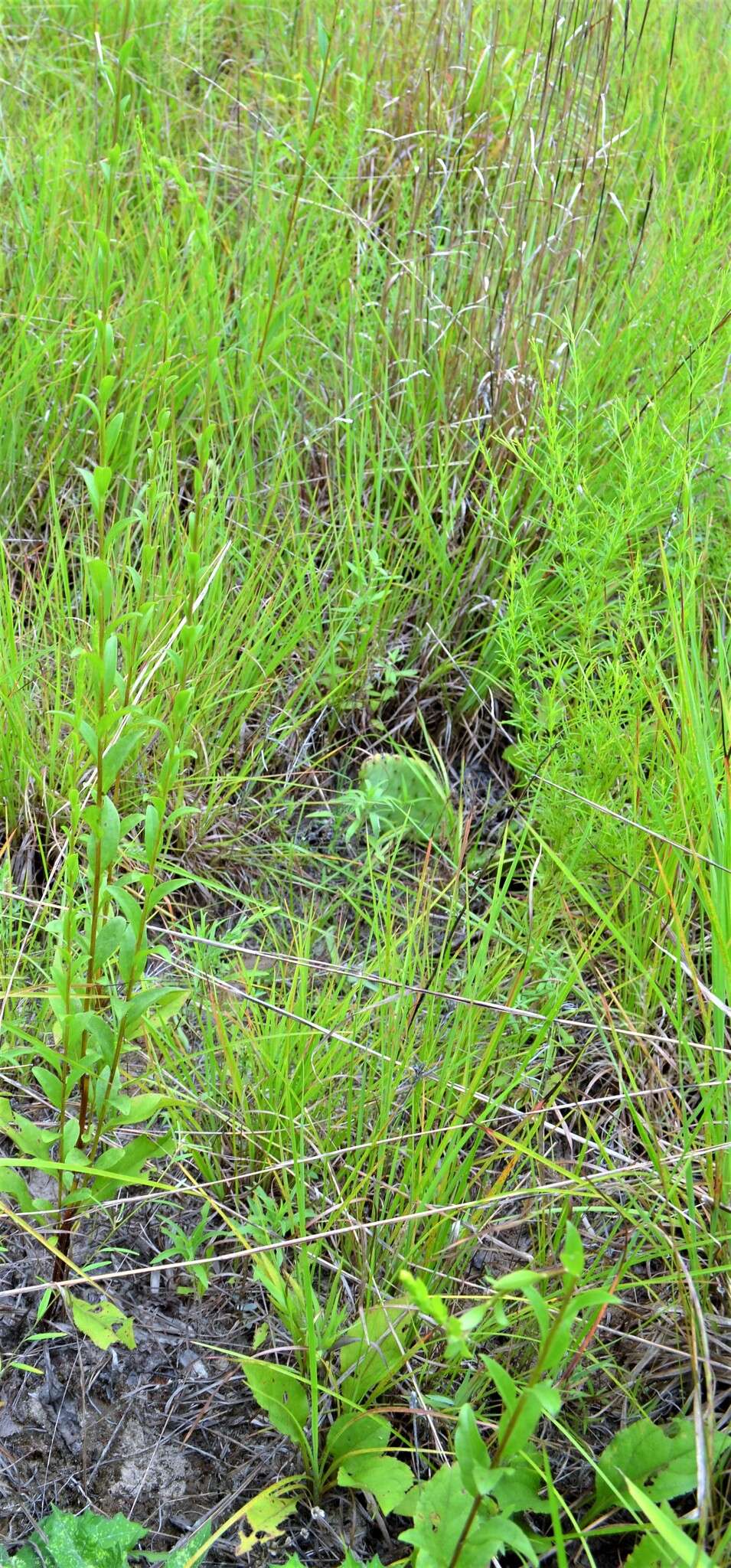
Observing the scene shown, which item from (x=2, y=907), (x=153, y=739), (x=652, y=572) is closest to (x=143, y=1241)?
(x=2, y=907)

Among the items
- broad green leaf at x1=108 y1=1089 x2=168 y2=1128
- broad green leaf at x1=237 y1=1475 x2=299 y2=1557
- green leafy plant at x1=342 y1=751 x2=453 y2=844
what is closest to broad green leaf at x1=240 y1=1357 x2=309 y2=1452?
broad green leaf at x1=237 y1=1475 x2=299 y2=1557

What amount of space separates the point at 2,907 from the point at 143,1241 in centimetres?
53

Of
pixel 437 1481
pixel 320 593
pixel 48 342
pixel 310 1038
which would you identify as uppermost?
pixel 48 342

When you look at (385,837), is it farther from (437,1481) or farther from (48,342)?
(48,342)

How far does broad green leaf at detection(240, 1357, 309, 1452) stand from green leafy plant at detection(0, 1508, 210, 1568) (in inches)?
5.2

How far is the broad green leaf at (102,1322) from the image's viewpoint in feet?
4.20

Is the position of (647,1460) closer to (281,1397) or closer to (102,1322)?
(281,1397)

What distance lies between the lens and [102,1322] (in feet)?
4.25

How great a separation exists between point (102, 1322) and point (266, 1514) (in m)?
0.27

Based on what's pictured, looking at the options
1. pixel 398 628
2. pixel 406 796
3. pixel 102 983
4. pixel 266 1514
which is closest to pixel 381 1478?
pixel 266 1514

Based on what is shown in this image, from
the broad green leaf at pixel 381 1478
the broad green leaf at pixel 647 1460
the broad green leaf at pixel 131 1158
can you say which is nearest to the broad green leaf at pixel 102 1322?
the broad green leaf at pixel 131 1158

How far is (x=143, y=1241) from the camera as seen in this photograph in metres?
1.44

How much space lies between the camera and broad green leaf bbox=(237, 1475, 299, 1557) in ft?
3.98

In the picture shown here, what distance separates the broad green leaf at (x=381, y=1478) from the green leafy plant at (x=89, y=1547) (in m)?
0.17
